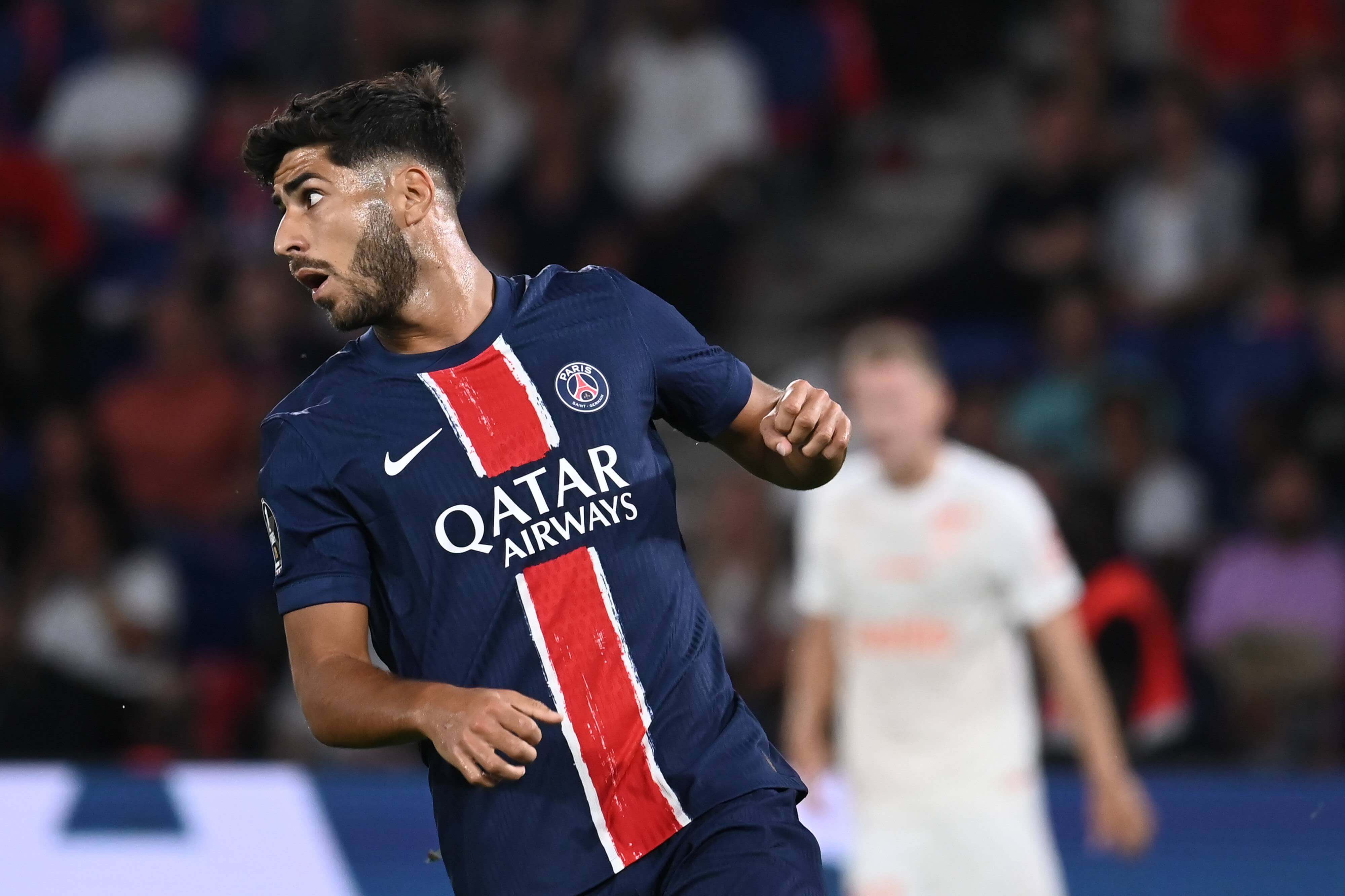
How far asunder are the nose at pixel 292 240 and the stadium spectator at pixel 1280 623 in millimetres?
4482

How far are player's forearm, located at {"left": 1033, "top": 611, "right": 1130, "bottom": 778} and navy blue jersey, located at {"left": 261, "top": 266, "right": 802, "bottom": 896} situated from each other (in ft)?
7.87

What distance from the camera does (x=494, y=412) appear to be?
298cm

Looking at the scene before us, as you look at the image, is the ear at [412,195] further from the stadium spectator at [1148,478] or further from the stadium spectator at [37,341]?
the stadium spectator at [37,341]

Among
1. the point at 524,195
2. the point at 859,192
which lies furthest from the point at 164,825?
the point at 859,192

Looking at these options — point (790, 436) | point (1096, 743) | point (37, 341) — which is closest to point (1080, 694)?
point (1096, 743)

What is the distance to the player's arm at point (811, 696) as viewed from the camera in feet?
18.0

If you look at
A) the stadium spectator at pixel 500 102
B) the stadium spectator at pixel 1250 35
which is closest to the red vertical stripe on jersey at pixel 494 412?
the stadium spectator at pixel 500 102

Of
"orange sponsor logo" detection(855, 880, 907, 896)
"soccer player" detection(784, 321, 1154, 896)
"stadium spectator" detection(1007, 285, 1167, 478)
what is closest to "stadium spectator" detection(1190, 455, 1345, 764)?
"stadium spectator" detection(1007, 285, 1167, 478)

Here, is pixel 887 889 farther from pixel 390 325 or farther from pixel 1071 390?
pixel 1071 390

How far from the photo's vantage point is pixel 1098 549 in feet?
22.5

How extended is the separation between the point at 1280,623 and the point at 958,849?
213 centimetres

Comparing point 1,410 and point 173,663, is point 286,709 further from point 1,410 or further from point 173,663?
point 1,410

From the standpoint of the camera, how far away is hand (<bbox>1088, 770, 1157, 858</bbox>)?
514 cm

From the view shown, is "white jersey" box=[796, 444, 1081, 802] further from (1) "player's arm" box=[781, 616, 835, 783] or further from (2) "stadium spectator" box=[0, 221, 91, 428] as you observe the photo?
(2) "stadium spectator" box=[0, 221, 91, 428]
